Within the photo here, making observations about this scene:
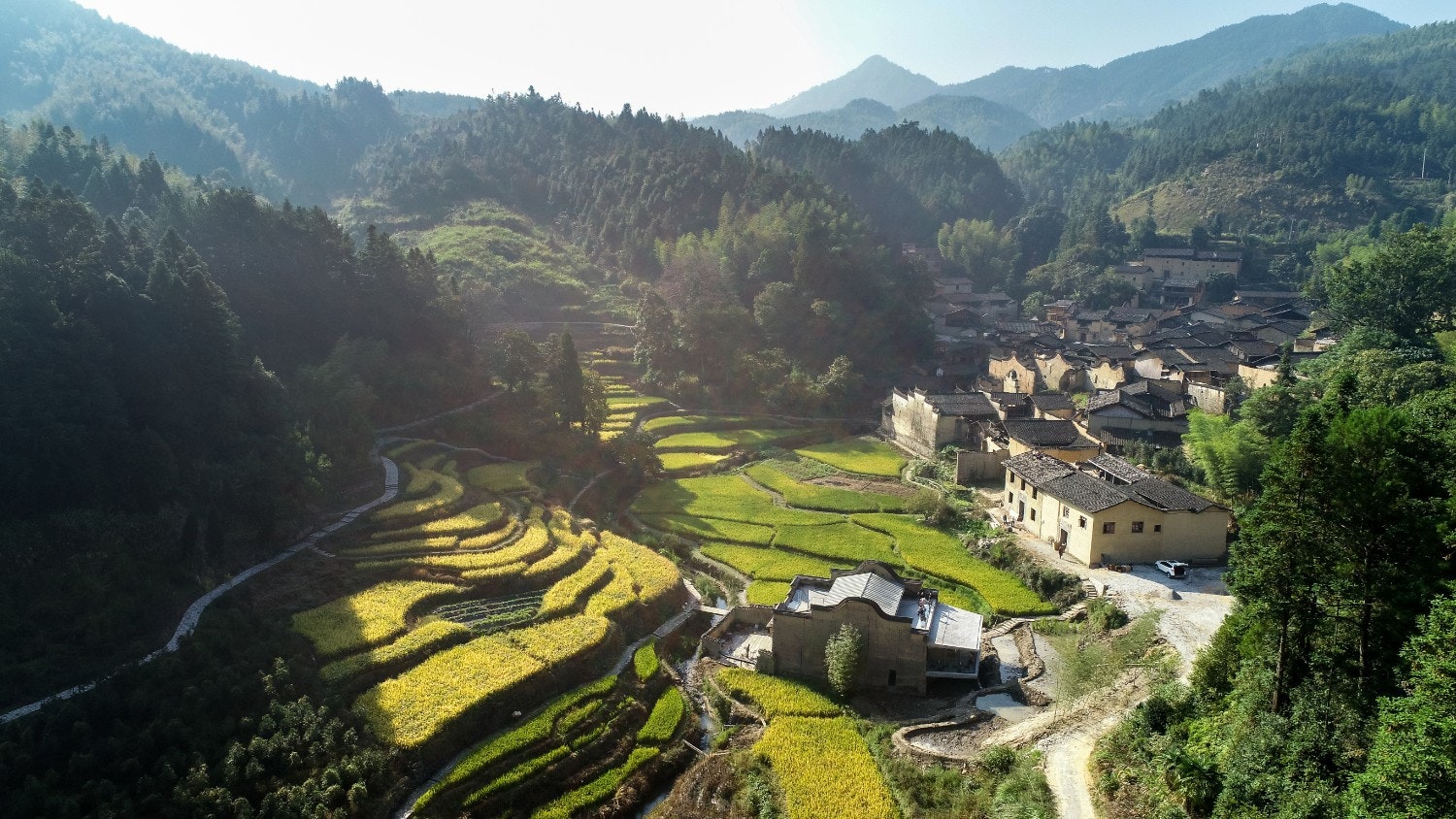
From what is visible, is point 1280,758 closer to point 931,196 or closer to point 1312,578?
point 1312,578

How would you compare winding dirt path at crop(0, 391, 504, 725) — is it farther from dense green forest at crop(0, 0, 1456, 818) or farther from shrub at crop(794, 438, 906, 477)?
shrub at crop(794, 438, 906, 477)

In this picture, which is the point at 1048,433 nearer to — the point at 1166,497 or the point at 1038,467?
the point at 1038,467

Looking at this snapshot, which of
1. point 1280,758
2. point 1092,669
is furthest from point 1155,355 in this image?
point 1280,758

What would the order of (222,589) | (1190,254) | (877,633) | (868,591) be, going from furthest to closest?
(1190,254)
(222,589)
(868,591)
(877,633)

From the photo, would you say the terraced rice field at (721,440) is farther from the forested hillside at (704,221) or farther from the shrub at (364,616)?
the shrub at (364,616)

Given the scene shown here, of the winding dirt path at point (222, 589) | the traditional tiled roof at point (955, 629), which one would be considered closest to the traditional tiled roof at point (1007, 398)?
the traditional tiled roof at point (955, 629)

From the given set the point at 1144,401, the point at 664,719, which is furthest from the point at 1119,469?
the point at 664,719
